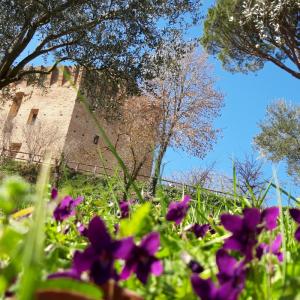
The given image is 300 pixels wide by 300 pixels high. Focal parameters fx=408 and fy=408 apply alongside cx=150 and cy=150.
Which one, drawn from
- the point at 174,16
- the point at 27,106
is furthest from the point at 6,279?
the point at 27,106

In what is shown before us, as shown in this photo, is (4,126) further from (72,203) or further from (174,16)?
(72,203)

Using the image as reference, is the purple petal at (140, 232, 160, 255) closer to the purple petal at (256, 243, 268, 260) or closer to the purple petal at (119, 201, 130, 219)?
the purple petal at (256, 243, 268, 260)

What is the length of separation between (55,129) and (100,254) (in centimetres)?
2888

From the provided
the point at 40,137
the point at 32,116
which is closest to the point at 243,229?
the point at 40,137

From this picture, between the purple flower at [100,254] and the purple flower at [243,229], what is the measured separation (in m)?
0.18

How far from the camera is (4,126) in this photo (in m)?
30.7

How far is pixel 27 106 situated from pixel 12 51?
62.5 ft

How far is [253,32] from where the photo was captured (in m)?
17.0

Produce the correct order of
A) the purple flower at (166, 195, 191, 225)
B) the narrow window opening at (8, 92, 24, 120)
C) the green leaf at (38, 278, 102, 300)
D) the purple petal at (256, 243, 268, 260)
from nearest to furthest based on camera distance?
the green leaf at (38, 278, 102, 300), the purple petal at (256, 243, 268, 260), the purple flower at (166, 195, 191, 225), the narrow window opening at (8, 92, 24, 120)

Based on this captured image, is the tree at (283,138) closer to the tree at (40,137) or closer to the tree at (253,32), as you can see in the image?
the tree at (253,32)

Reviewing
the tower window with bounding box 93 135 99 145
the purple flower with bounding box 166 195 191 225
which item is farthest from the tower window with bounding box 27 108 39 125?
the purple flower with bounding box 166 195 191 225

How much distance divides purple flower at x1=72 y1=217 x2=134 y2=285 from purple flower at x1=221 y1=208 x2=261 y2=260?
18cm

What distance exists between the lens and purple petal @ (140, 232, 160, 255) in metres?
0.46

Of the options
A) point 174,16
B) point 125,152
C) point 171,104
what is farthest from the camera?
point 125,152
